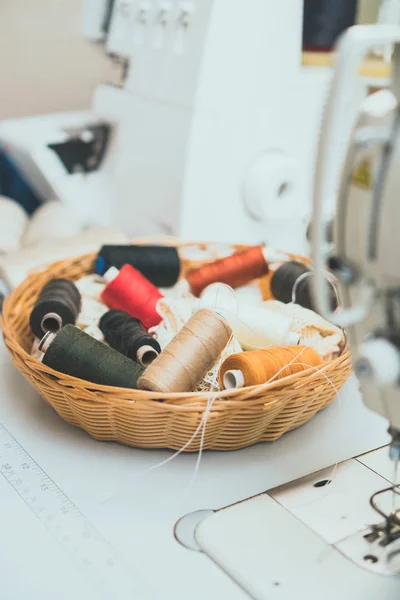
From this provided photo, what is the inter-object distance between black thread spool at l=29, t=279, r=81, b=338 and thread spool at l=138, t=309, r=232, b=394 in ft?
0.67

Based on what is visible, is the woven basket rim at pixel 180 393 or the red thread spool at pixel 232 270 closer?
the woven basket rim at pixel 180 393

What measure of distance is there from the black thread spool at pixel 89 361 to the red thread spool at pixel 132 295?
0.19 m

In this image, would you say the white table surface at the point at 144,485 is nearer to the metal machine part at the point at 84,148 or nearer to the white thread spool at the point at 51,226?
the white thread spool at the point at 51,226

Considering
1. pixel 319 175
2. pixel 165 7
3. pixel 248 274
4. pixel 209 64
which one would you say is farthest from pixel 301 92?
pixel 319 175

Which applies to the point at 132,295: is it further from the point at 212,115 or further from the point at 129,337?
the point at 212,115

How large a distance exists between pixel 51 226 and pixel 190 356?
880 millimetres

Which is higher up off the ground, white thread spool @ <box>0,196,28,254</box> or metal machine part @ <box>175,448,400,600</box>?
white thread spool @ <box>0,196,28,254</box>

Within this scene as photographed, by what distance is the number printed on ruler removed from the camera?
2.34ft

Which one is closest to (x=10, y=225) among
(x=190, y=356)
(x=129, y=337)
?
(x=129, y=337)

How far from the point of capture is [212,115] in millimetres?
1525

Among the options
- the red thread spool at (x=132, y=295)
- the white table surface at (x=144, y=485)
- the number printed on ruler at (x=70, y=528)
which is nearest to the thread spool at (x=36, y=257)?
the red thread spool at (x=132, y=295)

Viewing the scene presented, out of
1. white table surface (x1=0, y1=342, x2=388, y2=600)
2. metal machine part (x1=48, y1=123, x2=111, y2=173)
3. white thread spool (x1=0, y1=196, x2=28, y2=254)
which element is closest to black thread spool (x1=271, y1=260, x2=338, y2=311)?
white table surface (x1=0, y1=342, x2=388, y2=600)

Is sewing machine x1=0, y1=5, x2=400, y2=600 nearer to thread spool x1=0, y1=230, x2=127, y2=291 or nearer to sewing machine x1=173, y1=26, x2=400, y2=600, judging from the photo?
sewing machine x1=173, y1=26, x2=400, y2=600

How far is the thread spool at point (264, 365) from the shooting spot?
91 cm
